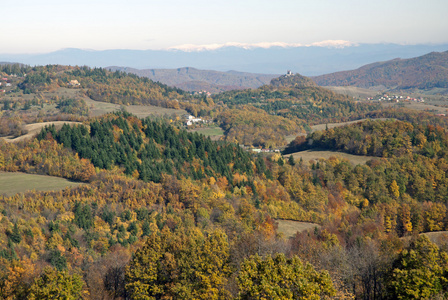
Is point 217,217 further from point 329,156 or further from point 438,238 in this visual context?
point 329,156

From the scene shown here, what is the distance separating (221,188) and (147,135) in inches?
1306

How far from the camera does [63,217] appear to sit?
79938mm

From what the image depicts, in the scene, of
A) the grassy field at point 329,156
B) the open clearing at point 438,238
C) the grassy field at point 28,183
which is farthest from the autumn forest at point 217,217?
the grassy field at point 329,156

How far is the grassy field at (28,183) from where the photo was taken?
3669 inches

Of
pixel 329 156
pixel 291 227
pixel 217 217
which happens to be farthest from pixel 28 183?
pixel 329 156

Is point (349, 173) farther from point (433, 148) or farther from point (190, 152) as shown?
point (190, 152)

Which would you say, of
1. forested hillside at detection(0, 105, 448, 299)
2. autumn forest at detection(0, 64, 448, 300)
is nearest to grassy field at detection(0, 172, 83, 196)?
autumn forest at detection(0, 64, 448, 300)

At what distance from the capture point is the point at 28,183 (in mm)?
97875

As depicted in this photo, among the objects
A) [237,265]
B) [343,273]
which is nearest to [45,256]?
[237,265]

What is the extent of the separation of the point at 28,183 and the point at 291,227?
56636 mm

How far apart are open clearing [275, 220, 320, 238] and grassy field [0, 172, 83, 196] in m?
45.4

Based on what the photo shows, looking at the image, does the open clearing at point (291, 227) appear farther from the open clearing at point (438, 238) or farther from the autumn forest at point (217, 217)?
the open clearing at point (438, 238)

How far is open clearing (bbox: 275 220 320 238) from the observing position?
9081 centimetres

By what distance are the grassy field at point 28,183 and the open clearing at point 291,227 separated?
45.4 m
